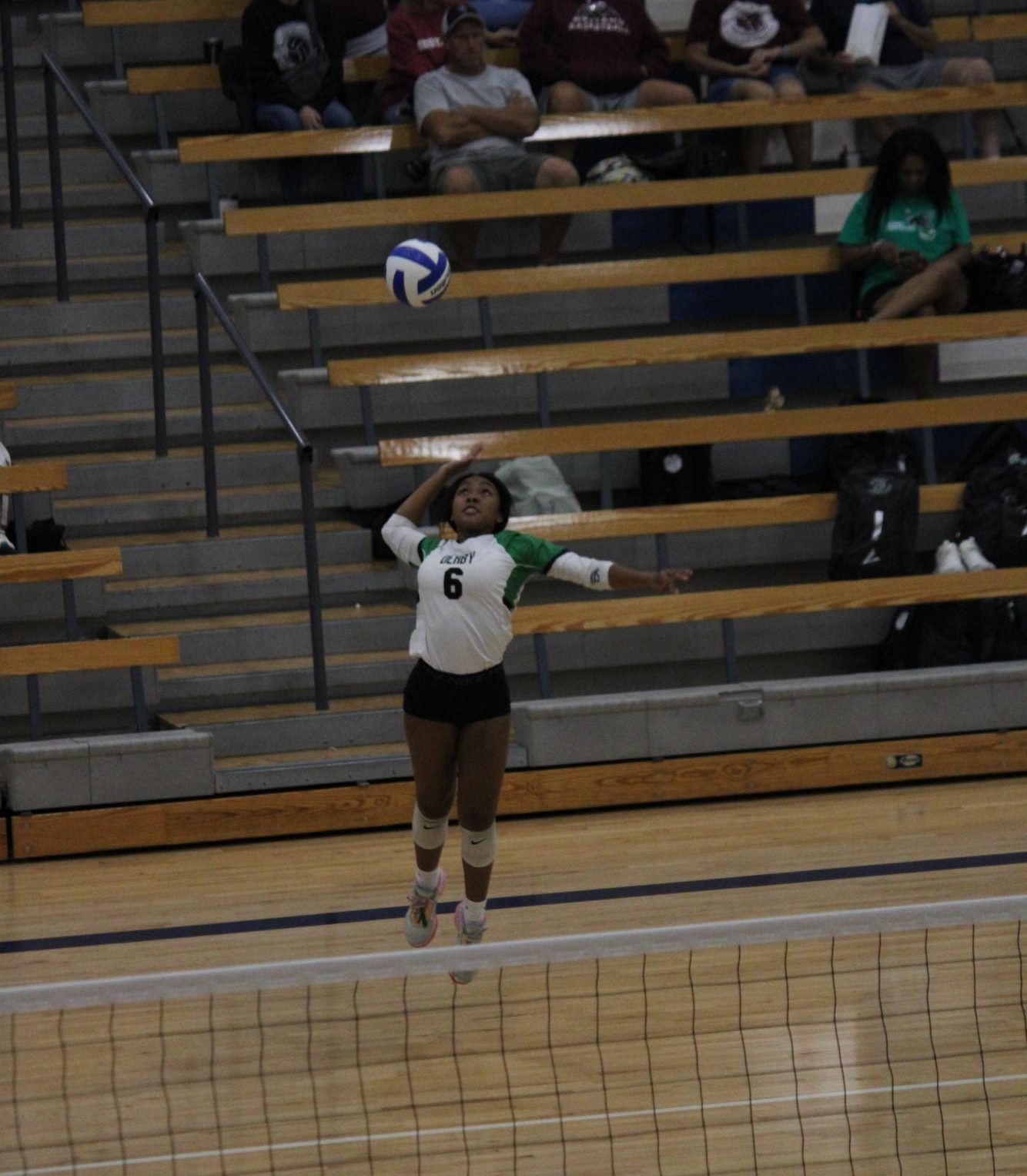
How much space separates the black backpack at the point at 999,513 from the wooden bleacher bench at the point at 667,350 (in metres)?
0.55

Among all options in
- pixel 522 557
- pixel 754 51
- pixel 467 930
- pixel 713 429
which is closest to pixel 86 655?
pixel 467 930

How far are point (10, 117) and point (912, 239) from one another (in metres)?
5.55

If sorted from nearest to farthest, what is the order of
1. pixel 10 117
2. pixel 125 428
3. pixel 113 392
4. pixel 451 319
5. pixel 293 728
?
pixel 293 728, pixel 125 428, pixel 113 392, pixel 10 117, pixel 451 319

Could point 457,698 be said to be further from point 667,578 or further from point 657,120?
point 657,120

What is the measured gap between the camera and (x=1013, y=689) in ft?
32.7

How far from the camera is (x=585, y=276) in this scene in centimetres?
1173

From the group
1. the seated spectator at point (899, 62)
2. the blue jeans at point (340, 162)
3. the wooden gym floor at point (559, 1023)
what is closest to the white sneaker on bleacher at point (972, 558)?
the wooden gym floor at point (559, 1023)

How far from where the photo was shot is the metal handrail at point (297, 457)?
9680 mm

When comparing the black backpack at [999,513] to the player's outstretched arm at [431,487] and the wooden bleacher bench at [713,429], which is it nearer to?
the wooden bleacher bench at [713,429]

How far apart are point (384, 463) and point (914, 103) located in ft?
15.9

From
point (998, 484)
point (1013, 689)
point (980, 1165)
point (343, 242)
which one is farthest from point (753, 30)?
point (980, 1165)

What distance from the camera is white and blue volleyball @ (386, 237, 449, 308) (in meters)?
8.99

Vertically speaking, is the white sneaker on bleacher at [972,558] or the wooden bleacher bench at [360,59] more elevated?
the wooden bleacher bench at [360,59]

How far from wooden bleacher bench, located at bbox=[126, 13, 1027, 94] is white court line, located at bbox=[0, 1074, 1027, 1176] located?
888 centimetres
